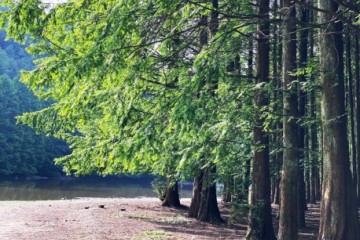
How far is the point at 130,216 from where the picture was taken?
16.6 meters

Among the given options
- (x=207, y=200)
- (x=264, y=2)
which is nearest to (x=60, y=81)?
(x=264, y=2)

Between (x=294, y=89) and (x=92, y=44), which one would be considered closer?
(x=92, y=44)

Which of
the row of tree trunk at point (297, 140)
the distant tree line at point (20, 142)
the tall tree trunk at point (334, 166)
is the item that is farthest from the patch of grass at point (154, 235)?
the distant tree line at point (20, 142)

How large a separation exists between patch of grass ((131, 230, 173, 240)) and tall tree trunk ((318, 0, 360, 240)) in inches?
180

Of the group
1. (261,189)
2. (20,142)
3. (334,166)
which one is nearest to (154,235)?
(261,189)

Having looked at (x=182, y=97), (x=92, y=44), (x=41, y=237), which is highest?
(x=92, y=44)

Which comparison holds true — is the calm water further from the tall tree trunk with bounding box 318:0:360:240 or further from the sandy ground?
the tall tree trunk with bounding box 318:0:360:240

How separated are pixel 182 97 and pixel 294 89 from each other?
10.5 ft

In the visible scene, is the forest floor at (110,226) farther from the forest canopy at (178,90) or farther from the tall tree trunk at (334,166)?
the tall tree trunk at (334,166)

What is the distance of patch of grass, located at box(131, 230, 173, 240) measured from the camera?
37.2 ft

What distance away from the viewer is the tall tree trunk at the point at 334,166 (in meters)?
8.01

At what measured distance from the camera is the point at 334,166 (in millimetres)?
8062

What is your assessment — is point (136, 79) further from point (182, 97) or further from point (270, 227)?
point (270, 227)

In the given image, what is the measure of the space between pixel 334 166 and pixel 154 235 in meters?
5.51
